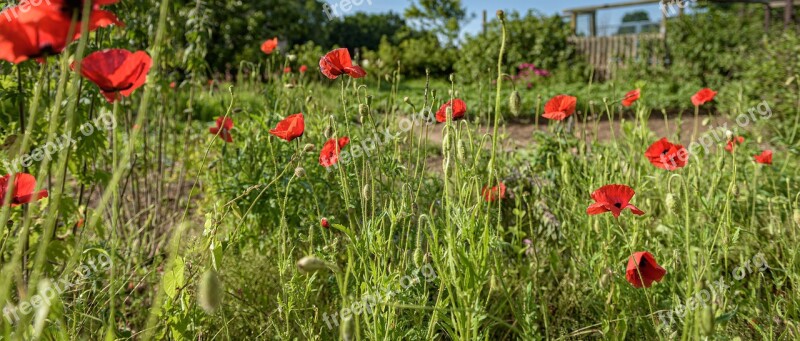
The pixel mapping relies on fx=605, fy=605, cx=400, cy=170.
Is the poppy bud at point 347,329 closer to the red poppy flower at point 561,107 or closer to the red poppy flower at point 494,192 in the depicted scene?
the red poppy flower at point 494,192

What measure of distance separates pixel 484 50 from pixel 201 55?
36.5 ft

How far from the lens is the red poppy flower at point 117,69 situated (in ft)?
2.82

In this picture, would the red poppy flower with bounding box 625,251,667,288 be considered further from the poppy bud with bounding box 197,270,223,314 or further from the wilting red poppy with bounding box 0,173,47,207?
the wilting red poppy with bounding box 0,173,47,207

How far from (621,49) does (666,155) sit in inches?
488

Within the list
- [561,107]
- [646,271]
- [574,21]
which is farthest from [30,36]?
[574,21]

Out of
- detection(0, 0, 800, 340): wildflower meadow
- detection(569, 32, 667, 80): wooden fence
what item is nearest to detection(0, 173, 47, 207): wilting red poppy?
detection(0, 0, 800, 340): wildflower meadow

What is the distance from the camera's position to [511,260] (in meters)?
2.09

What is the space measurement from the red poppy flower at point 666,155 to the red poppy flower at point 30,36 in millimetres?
1377

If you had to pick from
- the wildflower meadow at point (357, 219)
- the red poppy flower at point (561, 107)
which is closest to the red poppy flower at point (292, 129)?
the wildflower meadow at point (357, 219)

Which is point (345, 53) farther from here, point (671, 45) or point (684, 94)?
point (671, 45)

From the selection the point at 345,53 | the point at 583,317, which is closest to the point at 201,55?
the point at 345,53

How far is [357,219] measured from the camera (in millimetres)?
1619

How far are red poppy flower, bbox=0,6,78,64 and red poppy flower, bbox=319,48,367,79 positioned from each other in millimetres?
657

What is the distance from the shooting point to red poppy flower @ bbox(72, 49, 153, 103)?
86 centimetres
